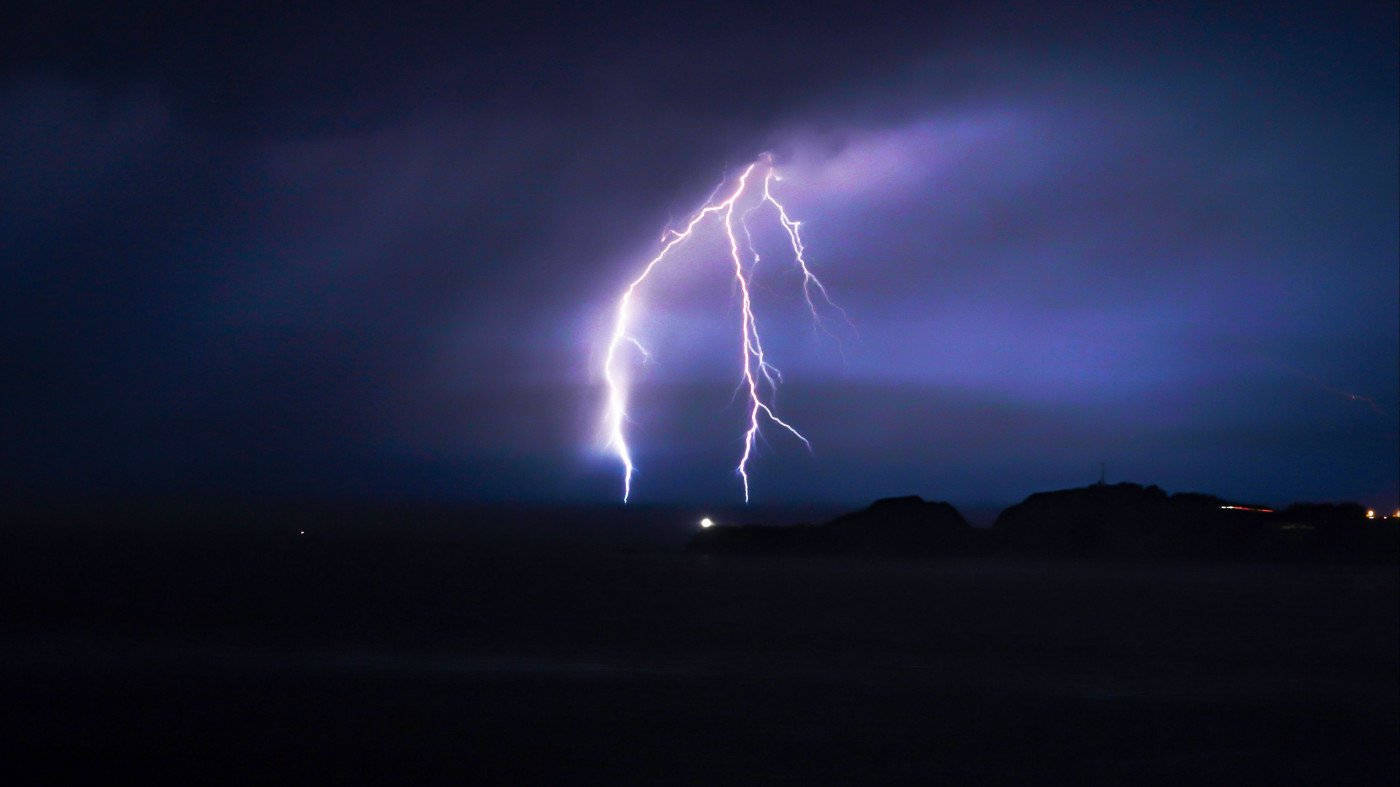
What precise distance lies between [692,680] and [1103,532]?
56307 mm

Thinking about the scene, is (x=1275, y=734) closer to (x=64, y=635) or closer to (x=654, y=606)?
(x=654, y=606)

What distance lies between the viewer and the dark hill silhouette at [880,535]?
240 ft

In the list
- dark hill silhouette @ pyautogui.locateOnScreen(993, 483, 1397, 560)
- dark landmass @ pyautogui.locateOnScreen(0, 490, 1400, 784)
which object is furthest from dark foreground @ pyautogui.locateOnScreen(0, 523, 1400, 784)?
dark hill silhouette @ pyautogui.locateOnScreen(993, 483, 1397, 560)

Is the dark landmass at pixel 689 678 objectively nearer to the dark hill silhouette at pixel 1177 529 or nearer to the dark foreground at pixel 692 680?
the dark foreground at pixel 692 680

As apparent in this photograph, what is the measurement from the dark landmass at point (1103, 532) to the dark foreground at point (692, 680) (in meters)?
21.0

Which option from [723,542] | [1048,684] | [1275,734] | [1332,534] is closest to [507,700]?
[1048,684]

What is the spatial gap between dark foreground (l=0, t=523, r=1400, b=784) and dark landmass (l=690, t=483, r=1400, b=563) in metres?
21.0

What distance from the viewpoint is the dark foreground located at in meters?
16.1

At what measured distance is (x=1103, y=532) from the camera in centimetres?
7388

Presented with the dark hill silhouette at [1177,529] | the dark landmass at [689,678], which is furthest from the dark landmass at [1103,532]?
the dark landmass at [689,678]

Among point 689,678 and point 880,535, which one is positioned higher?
point 880,535

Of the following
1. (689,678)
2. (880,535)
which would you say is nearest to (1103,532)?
(880,535)

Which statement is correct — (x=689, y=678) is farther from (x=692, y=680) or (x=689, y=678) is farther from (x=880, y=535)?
(x=880, y=535)

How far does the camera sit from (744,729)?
1834cm
